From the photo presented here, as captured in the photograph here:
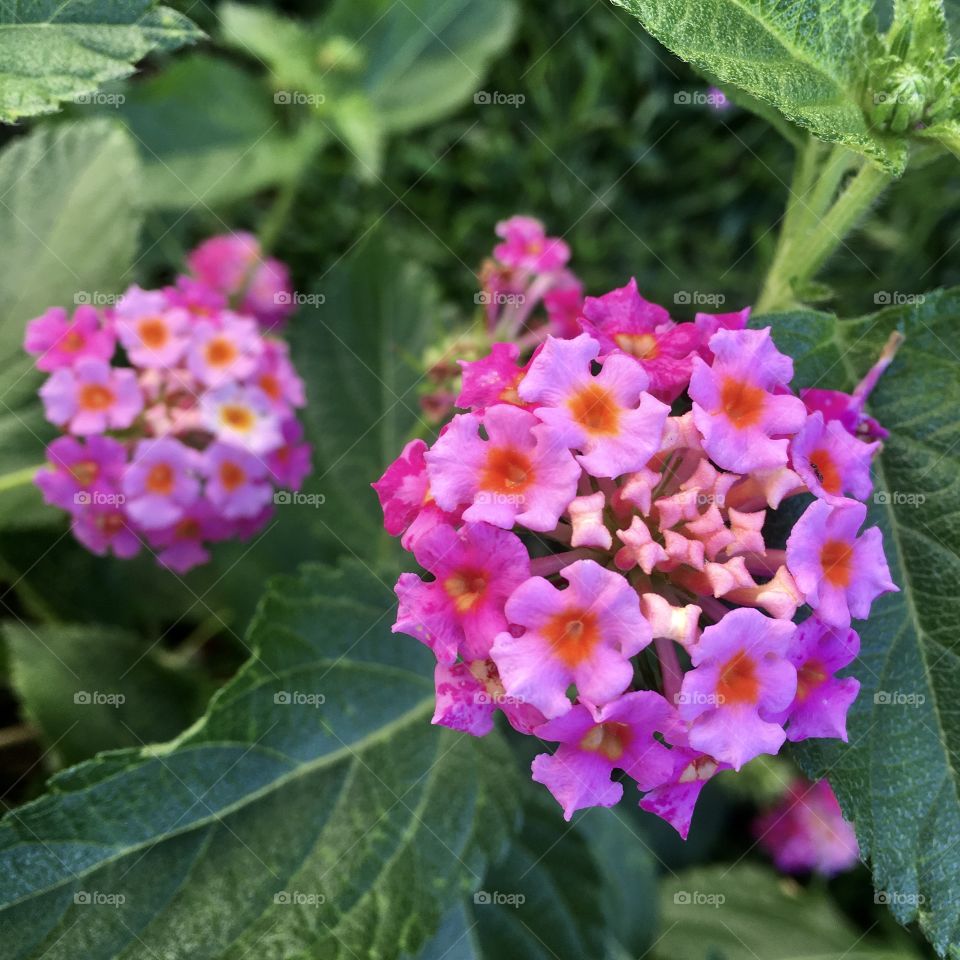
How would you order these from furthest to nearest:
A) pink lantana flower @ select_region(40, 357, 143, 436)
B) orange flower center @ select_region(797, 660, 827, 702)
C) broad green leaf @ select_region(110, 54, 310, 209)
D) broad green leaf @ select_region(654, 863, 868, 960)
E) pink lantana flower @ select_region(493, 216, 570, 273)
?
broad green leaf @ select_region(110, 54, 310, 209) → broad green leaf @ select_region(654, 863, 868, 960) → pink lantana flower @ select_region(493, 216, 570, 273) → pink lantana flower @ select_region(40, 357, 143, 436) → orange flower center @ select_region(797, 660, 827, 702)

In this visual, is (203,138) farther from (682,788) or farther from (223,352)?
(682,788)

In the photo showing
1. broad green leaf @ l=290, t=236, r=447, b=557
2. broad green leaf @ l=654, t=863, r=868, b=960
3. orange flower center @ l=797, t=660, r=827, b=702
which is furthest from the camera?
broad green leaf @ l=654, t=863, r=868, b=960

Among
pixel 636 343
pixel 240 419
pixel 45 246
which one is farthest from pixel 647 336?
pixel 45 246

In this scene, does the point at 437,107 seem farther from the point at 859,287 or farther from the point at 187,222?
the point at 859,287

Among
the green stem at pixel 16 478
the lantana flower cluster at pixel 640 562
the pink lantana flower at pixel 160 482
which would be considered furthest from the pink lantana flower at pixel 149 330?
the lantana flower cluster at pixel 640 562

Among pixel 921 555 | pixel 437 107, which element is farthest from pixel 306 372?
pixel 921 555

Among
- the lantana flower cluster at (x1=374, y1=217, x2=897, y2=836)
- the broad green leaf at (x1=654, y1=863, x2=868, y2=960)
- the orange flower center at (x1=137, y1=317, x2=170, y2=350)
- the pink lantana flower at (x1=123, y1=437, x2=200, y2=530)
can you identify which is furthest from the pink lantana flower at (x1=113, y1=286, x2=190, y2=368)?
the broad green leaf at (x1=654, y1=863, x2=868, y2=960)

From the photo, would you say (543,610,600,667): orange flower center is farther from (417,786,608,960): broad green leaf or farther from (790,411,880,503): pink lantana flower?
(417,786,608,960): broad green leaf

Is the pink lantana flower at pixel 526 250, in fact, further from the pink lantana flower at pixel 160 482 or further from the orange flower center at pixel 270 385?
the pink lantana flower at pixel 160 482
